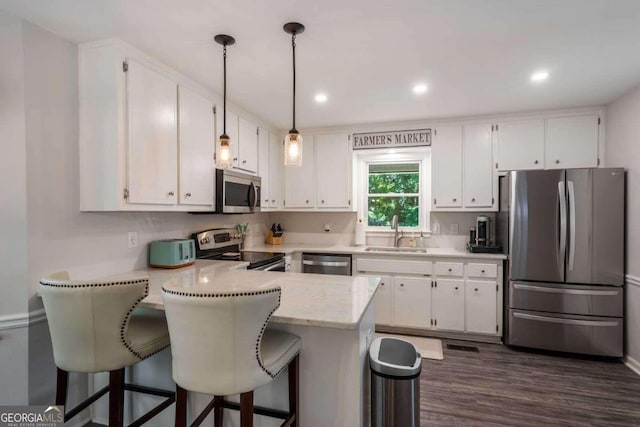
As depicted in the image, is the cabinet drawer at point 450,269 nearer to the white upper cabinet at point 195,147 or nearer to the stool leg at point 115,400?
the white upper cabinet at point 195,147

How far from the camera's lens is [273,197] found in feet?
13.2

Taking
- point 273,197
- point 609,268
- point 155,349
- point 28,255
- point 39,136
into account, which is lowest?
point 155,349

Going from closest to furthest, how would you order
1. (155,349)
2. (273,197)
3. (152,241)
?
(155,349), (152,241), (273,197)

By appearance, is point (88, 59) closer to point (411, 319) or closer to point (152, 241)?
point (152, 241)

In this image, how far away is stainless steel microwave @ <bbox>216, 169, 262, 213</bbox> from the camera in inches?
113

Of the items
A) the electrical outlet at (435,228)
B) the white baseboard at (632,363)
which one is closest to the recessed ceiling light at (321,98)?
the electrical outlet at (435,228)

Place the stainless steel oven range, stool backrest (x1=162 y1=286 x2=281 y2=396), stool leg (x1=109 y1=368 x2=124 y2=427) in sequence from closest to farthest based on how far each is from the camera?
stool backrest (x1=162 y1=286 x2=281 y2=396), stool leg (x1=109 y1=368 x2=124 y2=427), the stainless steel oven range

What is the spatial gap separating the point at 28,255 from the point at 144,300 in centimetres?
76

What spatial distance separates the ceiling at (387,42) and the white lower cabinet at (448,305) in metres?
1.88

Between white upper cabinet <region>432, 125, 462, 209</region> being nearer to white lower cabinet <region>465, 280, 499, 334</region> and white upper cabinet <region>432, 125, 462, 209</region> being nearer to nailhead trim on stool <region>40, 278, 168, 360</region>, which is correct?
white lower cabinet <region>465, 280, 499, 334</region>

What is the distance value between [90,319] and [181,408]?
0.56 metres

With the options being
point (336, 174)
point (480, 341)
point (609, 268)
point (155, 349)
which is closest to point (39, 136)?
point (155, 349)

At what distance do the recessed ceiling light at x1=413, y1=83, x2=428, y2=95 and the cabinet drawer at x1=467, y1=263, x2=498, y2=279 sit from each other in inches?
71.2

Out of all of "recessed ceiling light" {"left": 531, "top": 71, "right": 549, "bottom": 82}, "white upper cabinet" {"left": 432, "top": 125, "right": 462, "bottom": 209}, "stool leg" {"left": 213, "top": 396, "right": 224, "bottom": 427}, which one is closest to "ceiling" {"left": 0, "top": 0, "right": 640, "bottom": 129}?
"recessed ceiling light" {"left": 531, "top": 71, "right": 549, "bottom": 82}
